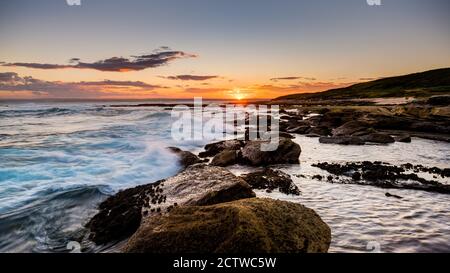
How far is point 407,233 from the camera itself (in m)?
6.90

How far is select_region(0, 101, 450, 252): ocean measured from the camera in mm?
7062

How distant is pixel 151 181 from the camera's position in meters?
14.1

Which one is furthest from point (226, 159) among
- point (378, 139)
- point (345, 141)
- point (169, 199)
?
point (378, 139)

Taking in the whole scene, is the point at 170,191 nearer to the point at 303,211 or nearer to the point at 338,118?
the point at 303,211

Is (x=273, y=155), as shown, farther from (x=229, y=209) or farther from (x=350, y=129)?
(x=350, y=129)

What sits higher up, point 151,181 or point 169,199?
point 169,199

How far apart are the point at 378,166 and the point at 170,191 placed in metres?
9.38

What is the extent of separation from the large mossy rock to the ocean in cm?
128

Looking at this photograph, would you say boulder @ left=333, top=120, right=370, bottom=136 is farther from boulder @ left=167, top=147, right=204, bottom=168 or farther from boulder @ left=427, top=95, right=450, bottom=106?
boulder @ left=427, top=95, right=450, bottom=106

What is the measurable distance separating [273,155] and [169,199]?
7953 mm

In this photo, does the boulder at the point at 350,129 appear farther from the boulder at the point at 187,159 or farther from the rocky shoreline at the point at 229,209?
the boulder at the point at 187,159

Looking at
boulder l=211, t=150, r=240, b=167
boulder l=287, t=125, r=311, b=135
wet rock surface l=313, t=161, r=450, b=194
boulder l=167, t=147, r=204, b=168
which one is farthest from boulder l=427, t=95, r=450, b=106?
boulder l=167, t=147, r=204, b=168

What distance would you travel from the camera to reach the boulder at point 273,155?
15375 mm
